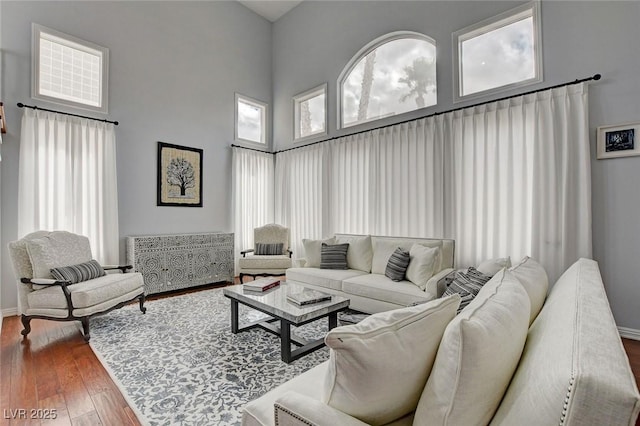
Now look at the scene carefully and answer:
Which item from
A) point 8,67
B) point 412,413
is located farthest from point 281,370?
point 8,67

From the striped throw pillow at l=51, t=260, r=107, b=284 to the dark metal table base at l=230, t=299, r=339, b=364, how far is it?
1681 mm

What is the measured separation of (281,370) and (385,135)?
338 cm

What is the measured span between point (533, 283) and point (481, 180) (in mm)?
2416

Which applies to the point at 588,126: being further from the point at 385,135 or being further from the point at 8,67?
the point at 8,67

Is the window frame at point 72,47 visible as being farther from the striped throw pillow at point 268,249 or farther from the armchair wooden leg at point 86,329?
the striped throw pillow at point 268,249

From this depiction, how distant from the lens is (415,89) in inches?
169

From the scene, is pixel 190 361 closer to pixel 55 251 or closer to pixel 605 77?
pixel 55 251

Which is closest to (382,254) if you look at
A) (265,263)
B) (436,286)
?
(436,286)

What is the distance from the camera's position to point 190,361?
7.93ft

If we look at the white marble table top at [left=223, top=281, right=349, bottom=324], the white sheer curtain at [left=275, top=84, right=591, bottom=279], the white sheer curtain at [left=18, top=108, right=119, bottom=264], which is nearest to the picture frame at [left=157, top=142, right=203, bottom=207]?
the white sheer curtain at [left=18, top=108, right=119, bottom=264]

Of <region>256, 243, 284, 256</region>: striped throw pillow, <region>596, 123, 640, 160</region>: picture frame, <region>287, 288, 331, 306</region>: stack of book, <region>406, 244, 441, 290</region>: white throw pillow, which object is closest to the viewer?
<region>287, 288, 331, 306</region>: stack of book

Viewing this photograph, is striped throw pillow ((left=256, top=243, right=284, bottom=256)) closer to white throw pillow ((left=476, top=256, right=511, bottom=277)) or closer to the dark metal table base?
the dark metal table base

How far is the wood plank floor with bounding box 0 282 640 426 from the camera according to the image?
1792mm

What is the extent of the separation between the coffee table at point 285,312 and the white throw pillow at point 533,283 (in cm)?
143
